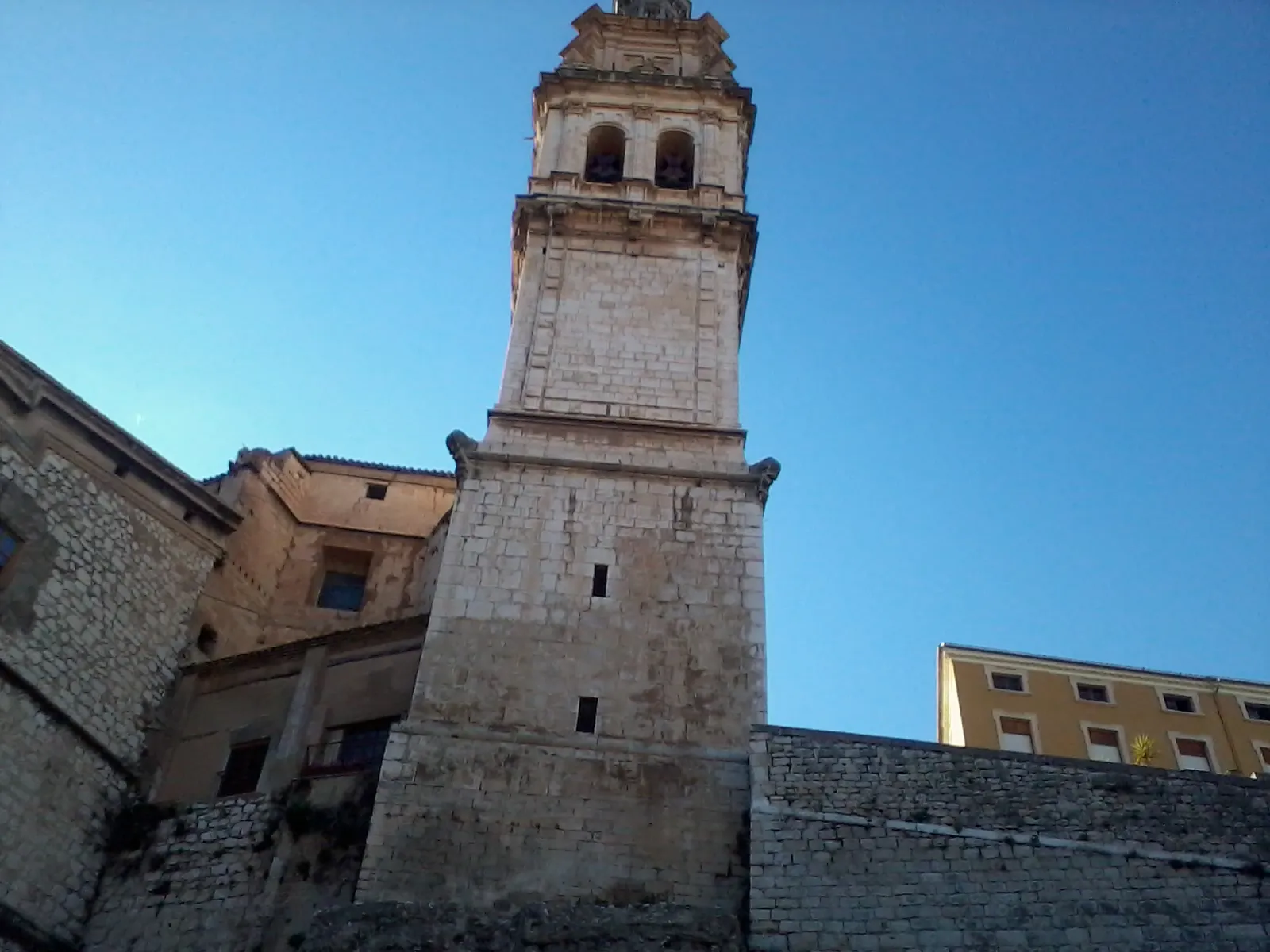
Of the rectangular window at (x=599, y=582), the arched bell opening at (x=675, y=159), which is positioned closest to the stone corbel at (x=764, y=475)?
the rectangular window at (x=599, y=582)

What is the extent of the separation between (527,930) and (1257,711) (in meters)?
22.0

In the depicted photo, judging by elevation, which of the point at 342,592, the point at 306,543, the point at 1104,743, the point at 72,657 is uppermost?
the point at 1104,743

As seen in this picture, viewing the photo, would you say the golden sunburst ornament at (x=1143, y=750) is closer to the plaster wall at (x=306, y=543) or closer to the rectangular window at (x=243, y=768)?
the plaster wall at (x=306, y=543)

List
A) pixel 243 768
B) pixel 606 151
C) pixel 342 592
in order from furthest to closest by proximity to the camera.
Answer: pixel 606 151
pixel 342 592
pixel 243 768

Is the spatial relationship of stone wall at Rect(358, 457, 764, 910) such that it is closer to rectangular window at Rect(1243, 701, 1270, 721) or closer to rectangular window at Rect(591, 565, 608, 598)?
rectangular window at Rect(591, 565, 608, 598)


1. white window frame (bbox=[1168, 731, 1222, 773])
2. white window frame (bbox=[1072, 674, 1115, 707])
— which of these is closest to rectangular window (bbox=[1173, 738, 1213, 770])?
white window frame (bbox=[1168, 731, 1222, 773])

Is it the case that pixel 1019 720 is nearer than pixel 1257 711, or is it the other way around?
pixel 1019 720

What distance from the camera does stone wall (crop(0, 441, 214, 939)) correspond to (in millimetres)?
14758

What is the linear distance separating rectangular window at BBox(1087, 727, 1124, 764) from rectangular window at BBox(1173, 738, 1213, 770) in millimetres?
1267

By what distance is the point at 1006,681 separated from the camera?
94.6ft

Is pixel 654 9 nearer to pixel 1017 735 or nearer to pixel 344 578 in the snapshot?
pixel 344 578

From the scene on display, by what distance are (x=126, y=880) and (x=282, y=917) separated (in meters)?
2.42

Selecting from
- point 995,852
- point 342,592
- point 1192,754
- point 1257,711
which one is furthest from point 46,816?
point 1257,711

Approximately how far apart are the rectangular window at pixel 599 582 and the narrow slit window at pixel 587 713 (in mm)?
1509
